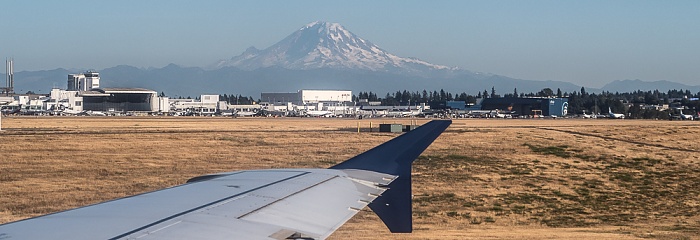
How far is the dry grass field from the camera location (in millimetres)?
21828

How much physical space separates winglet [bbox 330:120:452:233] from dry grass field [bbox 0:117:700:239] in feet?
26.5

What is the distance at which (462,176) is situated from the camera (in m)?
32.5

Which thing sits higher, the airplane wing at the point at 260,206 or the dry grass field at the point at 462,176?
the airplane wing at the point at 260,206

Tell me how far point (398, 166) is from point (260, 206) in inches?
104

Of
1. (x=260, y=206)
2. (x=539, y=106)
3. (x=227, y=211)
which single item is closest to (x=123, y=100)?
(x=539, y=106)

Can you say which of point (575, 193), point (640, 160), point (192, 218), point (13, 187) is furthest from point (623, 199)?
point (192, 218)

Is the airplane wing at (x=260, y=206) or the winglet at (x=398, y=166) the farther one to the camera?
the winglet at (x=398, y=166)

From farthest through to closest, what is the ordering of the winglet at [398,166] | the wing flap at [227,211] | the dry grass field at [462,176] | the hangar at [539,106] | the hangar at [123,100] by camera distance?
the hangar at [123,100] → the hangar at [539,106] → the dry grass field at [462,176] → the winglet at [398,166] → the wing flap at [227,211]

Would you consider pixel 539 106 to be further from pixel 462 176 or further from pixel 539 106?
pixel 462 176

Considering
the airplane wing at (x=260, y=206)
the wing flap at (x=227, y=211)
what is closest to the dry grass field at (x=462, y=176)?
the airplane wing at (x=260, y=206)

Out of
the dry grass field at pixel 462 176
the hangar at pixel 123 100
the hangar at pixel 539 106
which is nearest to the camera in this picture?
the dry grass field at pixel 462 176

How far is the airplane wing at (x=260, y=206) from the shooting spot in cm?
571

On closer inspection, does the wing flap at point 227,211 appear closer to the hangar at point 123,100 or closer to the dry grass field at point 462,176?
the dry grass field at point 462,176

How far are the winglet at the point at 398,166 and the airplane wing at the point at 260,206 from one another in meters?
0.01
